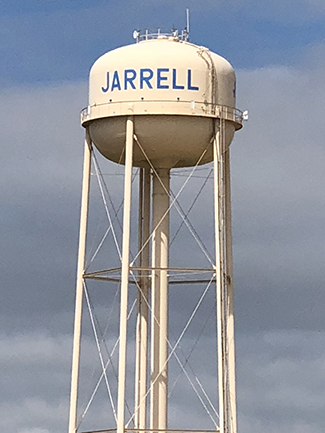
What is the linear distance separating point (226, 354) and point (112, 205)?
455cm

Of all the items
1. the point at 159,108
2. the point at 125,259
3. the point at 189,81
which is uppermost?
the point at 189,81

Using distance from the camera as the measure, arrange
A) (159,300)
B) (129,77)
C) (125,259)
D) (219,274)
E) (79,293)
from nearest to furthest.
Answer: (125,259)
(219,274)
(129,77)
(79,293)
(159,300)

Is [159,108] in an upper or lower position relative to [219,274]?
upper

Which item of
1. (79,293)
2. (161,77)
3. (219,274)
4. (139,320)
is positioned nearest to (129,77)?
(161,77)

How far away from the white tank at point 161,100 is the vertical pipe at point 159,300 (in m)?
0.94

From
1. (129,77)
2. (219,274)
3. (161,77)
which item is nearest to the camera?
(219,274)

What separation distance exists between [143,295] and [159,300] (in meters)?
0.57

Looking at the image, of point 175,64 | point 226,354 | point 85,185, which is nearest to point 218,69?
point 175,64

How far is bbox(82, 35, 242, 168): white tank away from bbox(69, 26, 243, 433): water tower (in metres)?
0.02

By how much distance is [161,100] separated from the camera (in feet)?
121

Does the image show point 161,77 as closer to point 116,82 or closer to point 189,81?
point 189,81

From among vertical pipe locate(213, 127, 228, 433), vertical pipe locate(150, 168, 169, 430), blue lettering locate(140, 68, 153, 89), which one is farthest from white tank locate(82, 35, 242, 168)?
vertical pipe locate(150, 168, 169, 430)

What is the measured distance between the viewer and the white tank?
37.0 meters

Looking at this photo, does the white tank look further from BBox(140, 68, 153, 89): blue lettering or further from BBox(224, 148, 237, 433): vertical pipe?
BBox(224, 148, 237, 433): vertical pipe
